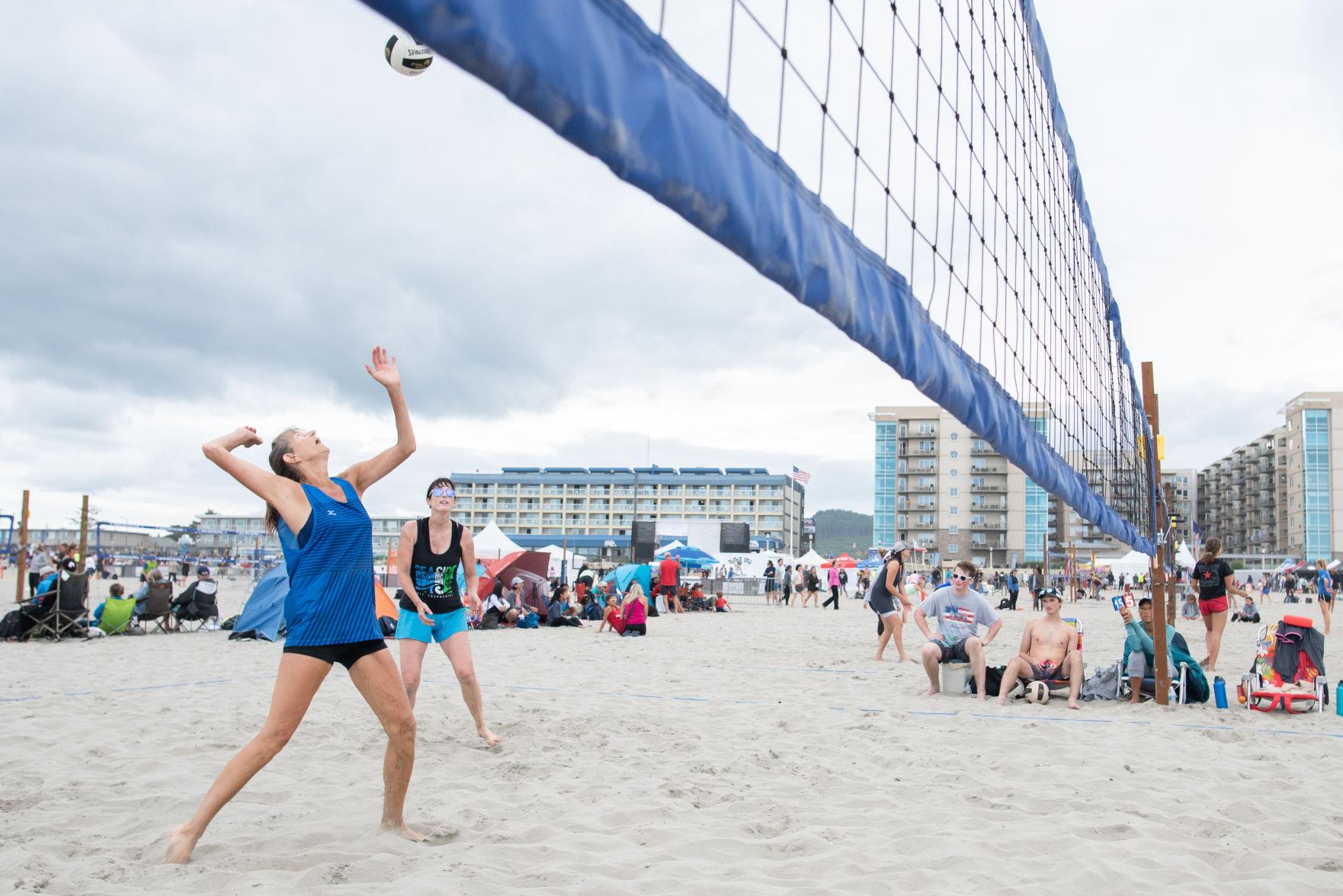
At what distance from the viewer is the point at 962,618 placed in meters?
6.16

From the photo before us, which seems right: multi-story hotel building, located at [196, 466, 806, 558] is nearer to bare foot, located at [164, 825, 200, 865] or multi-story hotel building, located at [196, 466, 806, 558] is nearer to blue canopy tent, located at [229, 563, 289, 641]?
blue canopy tent, located at [229, 563, 289, 641]

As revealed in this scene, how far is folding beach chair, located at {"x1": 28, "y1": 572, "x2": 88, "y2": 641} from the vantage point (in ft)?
30.0

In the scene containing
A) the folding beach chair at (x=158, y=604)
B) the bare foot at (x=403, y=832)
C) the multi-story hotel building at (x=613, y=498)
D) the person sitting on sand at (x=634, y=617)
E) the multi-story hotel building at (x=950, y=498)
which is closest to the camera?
the bare foot at (x=403, y=832)

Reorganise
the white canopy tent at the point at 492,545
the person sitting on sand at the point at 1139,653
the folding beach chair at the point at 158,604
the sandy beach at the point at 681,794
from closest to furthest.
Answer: the sandy beach at the point at 681,794 → the person sitting on sand at the point at 1139,653 → the folding beach chair at the point at 158,604 → the white canopy tent at the point at 492,545

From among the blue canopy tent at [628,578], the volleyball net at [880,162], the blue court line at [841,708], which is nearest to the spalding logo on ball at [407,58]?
the volleyball net at [880,162]

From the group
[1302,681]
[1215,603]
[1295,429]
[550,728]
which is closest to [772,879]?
[550,728]

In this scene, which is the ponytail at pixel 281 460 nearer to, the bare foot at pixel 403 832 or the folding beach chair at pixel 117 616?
the bare foot at pixel 403 832

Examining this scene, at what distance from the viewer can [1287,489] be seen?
81625mm

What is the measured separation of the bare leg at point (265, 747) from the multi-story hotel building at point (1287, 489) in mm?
76044

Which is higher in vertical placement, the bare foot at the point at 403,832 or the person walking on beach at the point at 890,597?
the person walking on beach at the point at 890,597

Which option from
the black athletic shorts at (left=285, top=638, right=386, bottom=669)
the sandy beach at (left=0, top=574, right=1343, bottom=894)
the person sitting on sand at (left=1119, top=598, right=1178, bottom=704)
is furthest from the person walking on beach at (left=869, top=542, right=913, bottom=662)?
the black athletic shorts at (left=285, top=638, right=386, bottom=669)

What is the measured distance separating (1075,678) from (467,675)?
3499 mm

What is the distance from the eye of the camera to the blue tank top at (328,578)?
254 centimetres

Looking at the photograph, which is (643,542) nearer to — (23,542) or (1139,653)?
(23,542)
